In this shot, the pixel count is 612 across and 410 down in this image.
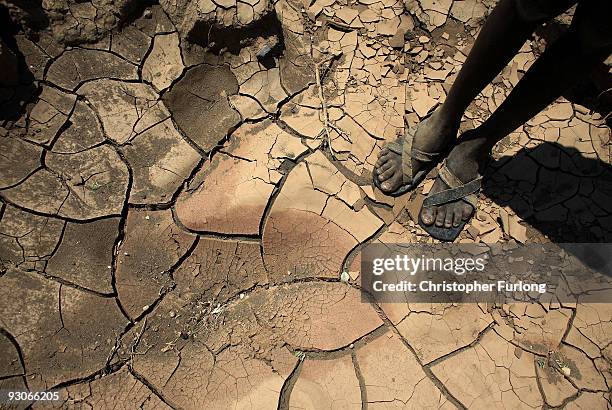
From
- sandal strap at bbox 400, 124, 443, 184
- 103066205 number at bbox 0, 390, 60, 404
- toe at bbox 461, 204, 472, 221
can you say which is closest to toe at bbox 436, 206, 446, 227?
toe at bbox 461, 204, 472, 221

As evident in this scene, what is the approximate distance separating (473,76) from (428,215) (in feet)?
2.55

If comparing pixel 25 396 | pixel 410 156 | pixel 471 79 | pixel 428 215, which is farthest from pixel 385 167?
pixel 25 396

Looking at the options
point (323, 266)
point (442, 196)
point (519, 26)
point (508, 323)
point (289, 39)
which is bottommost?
point (323, 266)

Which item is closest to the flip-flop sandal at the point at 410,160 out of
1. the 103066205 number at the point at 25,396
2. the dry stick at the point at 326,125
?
the dry stick at the point at 326,125

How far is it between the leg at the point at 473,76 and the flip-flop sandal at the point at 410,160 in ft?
0.08

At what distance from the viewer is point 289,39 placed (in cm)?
269

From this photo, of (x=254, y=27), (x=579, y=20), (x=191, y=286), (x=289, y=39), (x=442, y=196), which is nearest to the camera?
(x=579, y=20)

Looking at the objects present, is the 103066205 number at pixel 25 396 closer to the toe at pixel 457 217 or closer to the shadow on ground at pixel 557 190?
the toe at pixel 457 217

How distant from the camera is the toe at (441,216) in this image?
2346mm

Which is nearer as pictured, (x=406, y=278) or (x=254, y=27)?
(x=406, y=278)

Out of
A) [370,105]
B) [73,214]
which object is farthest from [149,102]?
[370,105]

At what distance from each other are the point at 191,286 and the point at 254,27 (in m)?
1.48

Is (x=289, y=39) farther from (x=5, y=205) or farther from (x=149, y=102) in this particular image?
(x=5, y=205)

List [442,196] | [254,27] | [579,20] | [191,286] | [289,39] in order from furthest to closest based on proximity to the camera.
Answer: [289,39] → [254,27] → [442,196] → [191,286] → [579,20]
